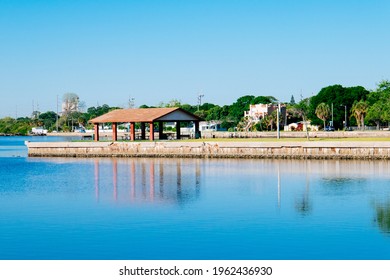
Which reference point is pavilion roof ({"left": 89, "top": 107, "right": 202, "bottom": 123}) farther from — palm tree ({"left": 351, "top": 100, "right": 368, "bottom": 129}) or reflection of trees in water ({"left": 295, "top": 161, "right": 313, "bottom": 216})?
palm tree ({"left": 351, "top": 100, "right": 368, "bottom": 129})

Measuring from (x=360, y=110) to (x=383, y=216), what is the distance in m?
84.8

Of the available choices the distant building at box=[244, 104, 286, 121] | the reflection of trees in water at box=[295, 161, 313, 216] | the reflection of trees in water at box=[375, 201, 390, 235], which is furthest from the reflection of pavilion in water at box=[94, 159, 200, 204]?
the distant building at box=[244, 104, 286, 121]

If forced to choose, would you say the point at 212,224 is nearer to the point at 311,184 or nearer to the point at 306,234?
the point at 306,234

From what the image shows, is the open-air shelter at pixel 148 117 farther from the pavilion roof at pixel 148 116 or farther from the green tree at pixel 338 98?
the green tree at pixel 338 98

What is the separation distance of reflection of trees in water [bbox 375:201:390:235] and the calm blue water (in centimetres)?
7

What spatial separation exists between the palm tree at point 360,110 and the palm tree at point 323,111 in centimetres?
487

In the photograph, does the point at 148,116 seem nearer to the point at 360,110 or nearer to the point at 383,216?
the point at 383,216

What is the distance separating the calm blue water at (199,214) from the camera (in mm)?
20984

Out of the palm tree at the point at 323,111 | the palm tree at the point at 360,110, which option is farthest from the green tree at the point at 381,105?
the palm tree at the point at 323,111

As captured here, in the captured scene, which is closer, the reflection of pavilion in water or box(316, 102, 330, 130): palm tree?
the reflection of pavilion in water

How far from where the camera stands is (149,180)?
42.6 m

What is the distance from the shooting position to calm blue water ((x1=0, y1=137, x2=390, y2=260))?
20984mm

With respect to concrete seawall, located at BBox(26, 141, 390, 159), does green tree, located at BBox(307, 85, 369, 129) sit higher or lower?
higher

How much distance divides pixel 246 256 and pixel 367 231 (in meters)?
6.09
